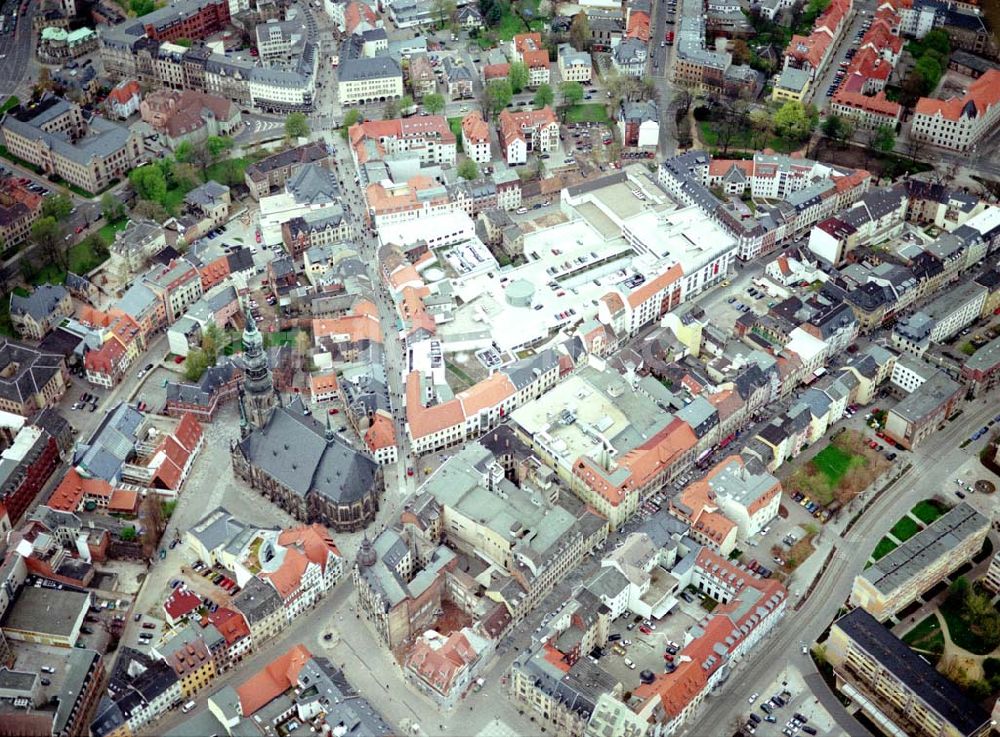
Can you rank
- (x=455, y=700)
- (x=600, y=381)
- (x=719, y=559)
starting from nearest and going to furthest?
(x=455, y=700)
(x=719, y=559)
(x=600, y=381)

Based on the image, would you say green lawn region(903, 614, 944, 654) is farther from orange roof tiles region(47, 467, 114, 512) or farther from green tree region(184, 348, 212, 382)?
green tree region(184, 348, 212, 382)

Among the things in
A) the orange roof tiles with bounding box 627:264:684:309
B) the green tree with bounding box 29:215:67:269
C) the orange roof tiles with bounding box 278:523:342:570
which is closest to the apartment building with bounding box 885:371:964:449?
the orange roof tiles with bounding box 627:264:684:309

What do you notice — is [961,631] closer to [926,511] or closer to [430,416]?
[926,511]

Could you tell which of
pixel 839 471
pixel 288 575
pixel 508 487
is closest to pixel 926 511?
pixel 839 471

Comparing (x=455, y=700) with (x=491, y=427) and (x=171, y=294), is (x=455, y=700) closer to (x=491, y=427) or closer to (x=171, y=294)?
(x=491, y=427)

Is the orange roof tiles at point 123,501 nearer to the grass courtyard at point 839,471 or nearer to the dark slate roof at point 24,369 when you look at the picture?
the dark slate roof at point 24,369

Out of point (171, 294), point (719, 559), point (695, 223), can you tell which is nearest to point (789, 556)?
point (719, 559)
